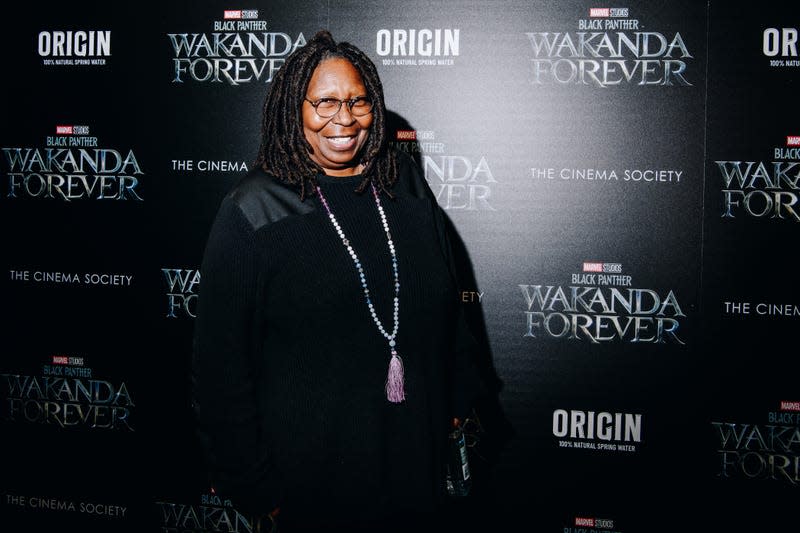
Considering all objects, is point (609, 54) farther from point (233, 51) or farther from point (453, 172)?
point (233, 51)

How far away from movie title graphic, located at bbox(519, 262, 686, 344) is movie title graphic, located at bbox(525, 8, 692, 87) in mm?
617

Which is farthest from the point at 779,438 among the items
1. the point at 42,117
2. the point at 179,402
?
the point at 42,117

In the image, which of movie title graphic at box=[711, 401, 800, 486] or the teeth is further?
movie title graphic at box=[711, 401, 800, 486]

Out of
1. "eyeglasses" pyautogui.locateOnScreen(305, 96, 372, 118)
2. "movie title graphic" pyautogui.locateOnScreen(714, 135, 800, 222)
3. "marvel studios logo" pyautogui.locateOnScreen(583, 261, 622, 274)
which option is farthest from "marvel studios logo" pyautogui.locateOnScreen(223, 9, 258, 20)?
"movie title graphic" pyautogui.locateOnScreen(714, 135, 800, 222)

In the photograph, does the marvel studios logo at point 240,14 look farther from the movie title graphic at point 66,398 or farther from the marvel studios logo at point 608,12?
the movie title graphic at point 66,398

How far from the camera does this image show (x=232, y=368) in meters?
1.32

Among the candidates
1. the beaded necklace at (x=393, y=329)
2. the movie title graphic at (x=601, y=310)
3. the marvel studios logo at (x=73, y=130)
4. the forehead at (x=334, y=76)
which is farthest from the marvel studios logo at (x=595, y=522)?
the marvel studios logo at (x=73, y=130)

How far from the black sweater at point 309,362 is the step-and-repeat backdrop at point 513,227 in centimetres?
→ 101

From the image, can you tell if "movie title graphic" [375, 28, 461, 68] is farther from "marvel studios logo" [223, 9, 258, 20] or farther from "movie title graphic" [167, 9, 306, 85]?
"marvel studios logo" [223, 9, 258, 20]

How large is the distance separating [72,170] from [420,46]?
1332 mm

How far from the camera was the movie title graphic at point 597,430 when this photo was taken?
2318mm

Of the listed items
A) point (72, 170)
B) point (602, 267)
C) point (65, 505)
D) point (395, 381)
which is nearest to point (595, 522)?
point (602, 267)

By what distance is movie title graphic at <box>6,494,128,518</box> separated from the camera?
2.56 metres

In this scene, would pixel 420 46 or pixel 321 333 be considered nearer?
pixel 321 333
